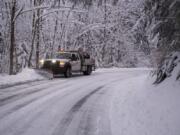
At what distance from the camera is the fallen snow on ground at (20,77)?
16.6 m

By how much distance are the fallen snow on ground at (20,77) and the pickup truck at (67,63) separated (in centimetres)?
206

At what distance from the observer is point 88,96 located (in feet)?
42.7

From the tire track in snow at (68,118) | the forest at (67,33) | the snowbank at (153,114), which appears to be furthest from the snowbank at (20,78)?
the snowbank at (153,114)

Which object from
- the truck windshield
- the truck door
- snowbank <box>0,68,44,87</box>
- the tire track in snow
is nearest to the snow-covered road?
the tire track in snow

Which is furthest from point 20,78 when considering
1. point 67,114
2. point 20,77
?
point 67,114

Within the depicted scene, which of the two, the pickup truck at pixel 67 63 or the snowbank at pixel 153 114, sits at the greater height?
the pickup truck at pixel 67 63

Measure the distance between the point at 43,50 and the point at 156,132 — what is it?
93.0ft

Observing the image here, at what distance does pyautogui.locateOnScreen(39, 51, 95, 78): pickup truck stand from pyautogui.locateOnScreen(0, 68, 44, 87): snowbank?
78.0 inches

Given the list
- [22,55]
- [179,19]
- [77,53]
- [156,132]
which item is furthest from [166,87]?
[22,55]

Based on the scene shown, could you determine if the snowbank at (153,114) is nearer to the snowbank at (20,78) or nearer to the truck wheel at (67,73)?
the snowbank at (20,78)

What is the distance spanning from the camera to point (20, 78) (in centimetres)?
1823

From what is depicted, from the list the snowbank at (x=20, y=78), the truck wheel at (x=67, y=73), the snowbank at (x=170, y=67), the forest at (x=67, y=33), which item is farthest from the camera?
the forest at (x=67, y=33)

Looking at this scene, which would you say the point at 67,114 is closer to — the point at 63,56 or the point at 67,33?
the point at 63,56

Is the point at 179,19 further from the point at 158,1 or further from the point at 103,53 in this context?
the point at 103,53
